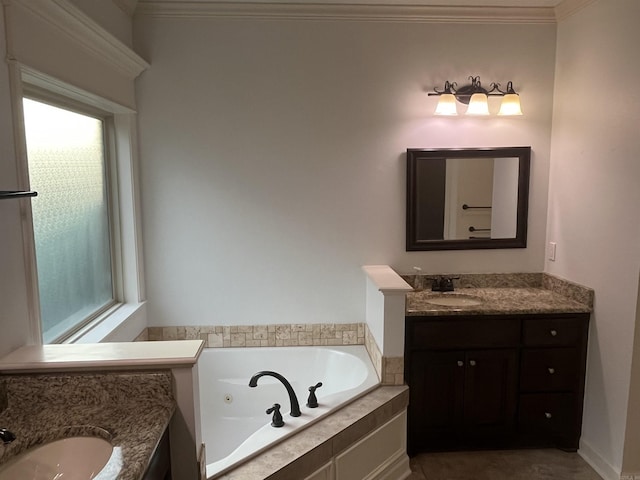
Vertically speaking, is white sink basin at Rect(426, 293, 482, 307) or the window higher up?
the window

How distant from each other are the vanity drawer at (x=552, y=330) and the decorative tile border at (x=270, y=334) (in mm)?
941

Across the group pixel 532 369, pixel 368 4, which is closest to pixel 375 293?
pixel 532 369

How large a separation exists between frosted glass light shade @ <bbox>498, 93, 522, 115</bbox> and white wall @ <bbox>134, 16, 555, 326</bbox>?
0.14 metres

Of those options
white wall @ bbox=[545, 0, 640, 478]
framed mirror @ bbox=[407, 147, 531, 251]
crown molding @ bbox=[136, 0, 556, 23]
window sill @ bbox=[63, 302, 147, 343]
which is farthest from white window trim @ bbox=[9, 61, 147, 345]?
white wall @ bbox=[545, 0, 640, 478]

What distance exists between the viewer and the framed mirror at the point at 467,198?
10.0 ft

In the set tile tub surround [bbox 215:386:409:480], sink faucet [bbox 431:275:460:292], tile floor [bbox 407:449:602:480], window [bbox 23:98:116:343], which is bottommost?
tile floor [bbox 407:449:602:480]

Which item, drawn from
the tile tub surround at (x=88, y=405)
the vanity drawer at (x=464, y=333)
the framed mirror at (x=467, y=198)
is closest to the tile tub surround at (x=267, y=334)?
the vanity drawer at (x=464, y=333)

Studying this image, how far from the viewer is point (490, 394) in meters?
2.71

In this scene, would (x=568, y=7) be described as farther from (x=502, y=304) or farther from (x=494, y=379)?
(x=494, y=379)

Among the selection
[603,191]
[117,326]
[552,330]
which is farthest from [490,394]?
[117,326]

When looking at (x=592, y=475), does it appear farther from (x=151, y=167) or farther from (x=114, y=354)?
(x=151, y=167)

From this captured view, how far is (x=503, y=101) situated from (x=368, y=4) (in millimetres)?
1010

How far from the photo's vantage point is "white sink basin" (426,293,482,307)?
2.89 meters

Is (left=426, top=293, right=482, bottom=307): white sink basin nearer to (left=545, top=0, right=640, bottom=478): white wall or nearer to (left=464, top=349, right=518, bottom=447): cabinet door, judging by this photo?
(left=464, top=349, right=518, bottom=447): cabinet door
